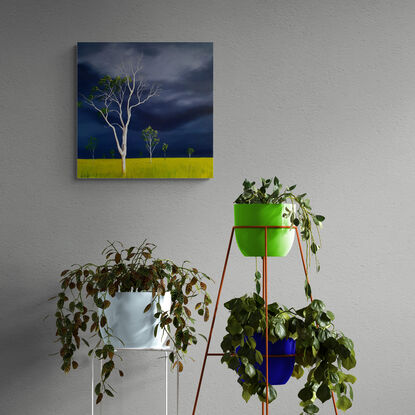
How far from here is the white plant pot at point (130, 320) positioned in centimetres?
208

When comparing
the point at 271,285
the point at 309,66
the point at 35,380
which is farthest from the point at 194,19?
the point at 35,380

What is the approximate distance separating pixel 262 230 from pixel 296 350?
42 centimetres

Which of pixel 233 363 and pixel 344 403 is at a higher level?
pixel 233 363

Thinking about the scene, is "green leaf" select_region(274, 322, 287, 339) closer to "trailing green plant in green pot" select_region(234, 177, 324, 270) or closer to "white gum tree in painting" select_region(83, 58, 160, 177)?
"trailing green plant in green pot" select_region(234, 177, 324, 270)

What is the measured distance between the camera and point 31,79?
2.47 metres

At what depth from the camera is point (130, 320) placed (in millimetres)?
2082

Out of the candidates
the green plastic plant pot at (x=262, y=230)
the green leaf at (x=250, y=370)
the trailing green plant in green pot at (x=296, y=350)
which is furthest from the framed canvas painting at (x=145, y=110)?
the green leaf at (x=250, y=370)

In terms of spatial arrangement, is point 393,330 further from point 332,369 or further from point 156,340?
point 156,340

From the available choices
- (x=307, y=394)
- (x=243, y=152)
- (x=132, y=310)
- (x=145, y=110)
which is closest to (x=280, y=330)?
(x=307, y=394)

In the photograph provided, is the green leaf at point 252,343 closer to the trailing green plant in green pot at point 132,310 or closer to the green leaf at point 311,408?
the green leaf at point 311,408

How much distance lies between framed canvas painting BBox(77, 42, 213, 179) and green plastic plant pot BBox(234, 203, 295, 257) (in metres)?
0.63

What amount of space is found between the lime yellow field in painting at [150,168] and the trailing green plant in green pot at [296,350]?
820 mm

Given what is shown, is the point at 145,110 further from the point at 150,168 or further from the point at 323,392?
the point at 323,392

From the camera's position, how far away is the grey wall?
242 centimetres
